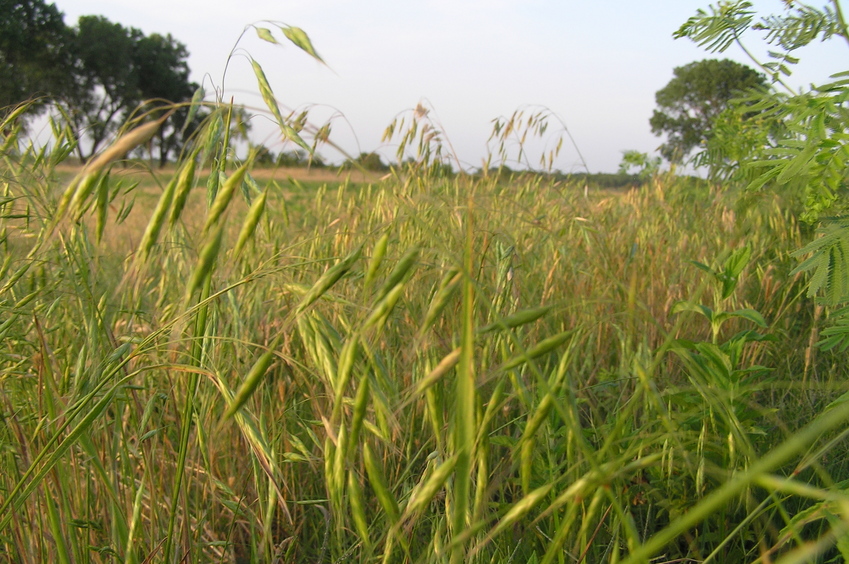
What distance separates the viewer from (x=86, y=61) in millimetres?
25469

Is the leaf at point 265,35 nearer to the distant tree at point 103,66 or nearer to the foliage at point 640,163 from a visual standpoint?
the foliage at point 640,163

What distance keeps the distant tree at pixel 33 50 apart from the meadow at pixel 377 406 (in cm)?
2478

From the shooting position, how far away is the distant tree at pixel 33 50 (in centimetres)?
2180

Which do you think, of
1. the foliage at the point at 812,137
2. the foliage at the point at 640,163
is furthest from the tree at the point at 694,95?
the foliage at the point at 812,137

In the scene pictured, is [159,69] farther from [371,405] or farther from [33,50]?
[371,405]

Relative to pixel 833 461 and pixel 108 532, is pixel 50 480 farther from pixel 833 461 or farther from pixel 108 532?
pixel 833 461

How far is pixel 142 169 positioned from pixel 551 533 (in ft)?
3.27

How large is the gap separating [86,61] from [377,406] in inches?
1162

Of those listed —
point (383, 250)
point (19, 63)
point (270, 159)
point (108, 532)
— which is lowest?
point (108, 532)

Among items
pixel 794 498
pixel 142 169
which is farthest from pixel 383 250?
pixel 794 498

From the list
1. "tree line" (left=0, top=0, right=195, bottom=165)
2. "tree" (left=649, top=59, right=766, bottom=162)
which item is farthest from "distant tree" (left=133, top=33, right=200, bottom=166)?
"tree" (left=649, top=59, right=766, bottom=162)

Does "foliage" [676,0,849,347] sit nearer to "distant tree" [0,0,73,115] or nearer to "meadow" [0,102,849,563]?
"meadow" [0,102,849,563]

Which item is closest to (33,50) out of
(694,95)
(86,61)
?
(86,61)

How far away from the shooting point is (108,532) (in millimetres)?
1118
